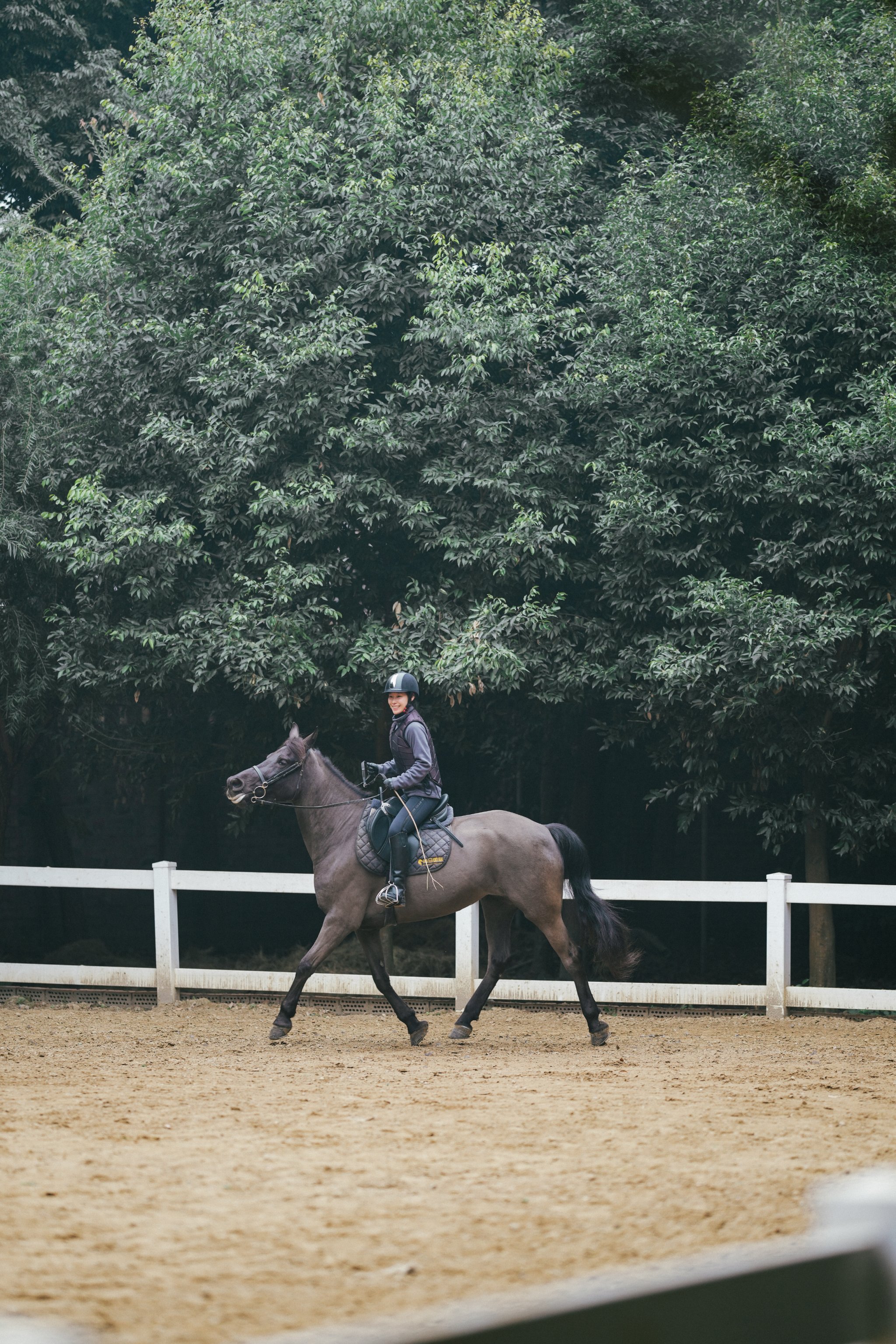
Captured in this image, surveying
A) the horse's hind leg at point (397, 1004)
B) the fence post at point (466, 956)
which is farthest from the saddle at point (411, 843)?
the fence post at point (466, 956)

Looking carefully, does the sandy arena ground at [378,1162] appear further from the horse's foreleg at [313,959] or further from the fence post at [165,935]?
the fence post at [165,935]

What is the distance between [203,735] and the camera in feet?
49.2

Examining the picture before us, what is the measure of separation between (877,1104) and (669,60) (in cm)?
1140

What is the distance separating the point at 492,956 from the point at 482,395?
5.79 meters

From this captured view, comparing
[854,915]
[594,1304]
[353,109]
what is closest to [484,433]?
[353,109]

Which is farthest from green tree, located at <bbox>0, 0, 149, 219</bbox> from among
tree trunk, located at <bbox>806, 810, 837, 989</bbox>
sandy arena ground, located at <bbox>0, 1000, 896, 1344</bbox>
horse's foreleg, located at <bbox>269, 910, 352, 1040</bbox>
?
sandy arena ground, located at <bbox>0, 1000, 896, 1344</bbox>

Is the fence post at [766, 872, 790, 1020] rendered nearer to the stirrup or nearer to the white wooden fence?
the white wooden fence

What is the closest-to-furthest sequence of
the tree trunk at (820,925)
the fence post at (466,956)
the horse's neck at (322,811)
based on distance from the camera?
the horse's neck at (322,811), the fence post at (466,956), the tree trunk at (820,925)

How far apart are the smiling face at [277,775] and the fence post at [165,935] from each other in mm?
2430

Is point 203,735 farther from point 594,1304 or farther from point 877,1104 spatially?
point 594,1304

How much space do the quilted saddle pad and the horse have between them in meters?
0.06

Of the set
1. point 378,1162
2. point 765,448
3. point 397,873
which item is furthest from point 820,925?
point 378,1162

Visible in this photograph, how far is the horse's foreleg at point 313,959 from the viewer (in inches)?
367

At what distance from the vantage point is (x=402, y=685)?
373 inches
